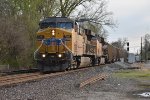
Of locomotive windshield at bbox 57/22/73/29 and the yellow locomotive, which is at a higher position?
locomotive windshield at bbox 57/22/73/29

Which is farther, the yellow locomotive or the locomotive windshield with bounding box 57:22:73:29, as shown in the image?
the locomotive windshield with bounding box 57:22:73:29

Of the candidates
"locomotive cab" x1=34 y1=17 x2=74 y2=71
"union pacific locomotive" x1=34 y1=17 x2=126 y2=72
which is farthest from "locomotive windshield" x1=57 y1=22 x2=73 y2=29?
"locomotive cab" x1=34 y1=17 x2=74 y2=71

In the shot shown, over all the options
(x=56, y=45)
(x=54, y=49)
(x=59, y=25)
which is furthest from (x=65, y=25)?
(x=54, y=49)

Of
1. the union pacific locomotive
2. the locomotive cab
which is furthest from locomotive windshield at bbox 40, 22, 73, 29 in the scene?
the locomotive cab

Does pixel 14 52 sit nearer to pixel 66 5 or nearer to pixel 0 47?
pixel 0 47

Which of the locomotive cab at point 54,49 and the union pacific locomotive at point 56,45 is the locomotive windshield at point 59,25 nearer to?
the union pacific locomotive at point 56,45

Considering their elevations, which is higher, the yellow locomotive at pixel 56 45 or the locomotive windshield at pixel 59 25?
the locomotive windshield at pixel 59 25

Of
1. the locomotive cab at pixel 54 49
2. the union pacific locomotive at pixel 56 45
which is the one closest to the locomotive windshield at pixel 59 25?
the union pacific locomotive at pixel 56 45

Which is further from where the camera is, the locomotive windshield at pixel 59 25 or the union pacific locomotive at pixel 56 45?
the locomotive windshield at pixel 59 25

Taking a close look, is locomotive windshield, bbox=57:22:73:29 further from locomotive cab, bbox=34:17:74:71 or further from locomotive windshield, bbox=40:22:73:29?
locomotive cab, bbox=34:17:74:71

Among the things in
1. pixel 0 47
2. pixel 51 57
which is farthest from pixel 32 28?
pixel 51 57

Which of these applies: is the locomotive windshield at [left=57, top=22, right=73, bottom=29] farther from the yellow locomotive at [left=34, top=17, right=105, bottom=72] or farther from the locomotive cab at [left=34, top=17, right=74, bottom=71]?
the locomotive cab at [left=34, top=17, right=74, bottom=71]

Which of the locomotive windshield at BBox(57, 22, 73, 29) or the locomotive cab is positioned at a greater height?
the locomotive windshield at BBox(57, 22, 73, 29)

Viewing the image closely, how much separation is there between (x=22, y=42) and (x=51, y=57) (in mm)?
11823
